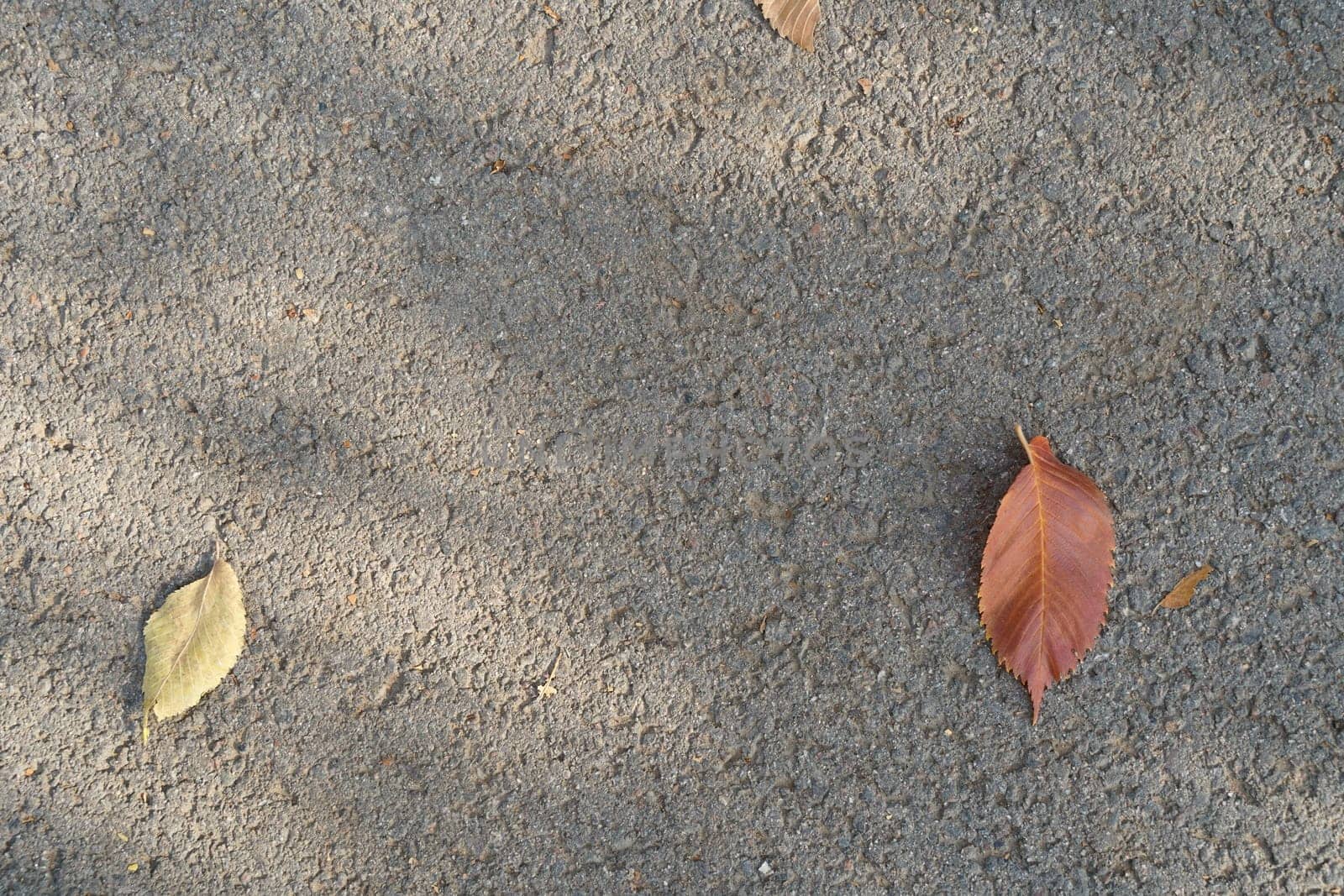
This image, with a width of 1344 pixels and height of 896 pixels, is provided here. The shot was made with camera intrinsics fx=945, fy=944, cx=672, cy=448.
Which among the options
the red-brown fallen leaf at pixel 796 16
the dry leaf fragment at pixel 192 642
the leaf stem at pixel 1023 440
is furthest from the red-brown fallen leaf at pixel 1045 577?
the dry leaf fragment at pixel 192 642

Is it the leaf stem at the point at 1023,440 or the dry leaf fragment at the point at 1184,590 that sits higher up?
the leaf stem at the point at 1023,440

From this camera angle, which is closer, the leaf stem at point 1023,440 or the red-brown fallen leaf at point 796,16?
the leaf stem at point 1023,440

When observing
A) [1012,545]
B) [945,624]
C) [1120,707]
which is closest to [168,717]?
[945,624]

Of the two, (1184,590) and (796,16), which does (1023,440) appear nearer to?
(1184,590)

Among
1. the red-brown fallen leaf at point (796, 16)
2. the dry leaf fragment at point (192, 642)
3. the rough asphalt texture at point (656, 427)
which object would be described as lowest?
the dry leaf fragment at point (192, 642)

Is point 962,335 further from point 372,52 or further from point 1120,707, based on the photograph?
point 372,52

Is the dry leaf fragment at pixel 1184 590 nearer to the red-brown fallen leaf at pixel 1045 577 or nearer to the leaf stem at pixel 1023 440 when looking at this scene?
the red-brown fallen leaf at pixel 1045 577
